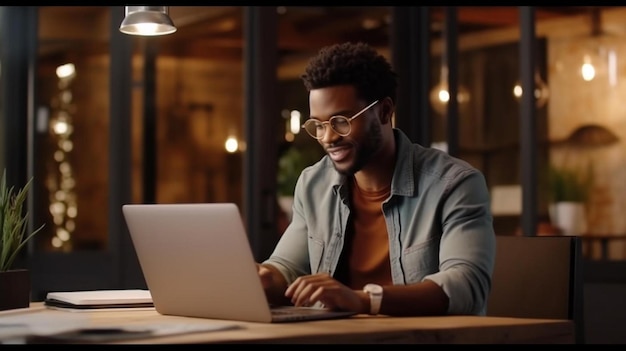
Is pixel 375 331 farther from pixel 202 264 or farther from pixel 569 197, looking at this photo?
pixel 569 197

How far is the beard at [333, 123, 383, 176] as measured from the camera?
2.50 meters

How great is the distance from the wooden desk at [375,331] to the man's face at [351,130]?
579 millimetres

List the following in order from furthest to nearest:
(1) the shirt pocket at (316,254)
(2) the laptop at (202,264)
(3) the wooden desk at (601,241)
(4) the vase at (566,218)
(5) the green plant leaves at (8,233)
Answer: (4) the vase at (566,218)
(3) the wooden desk at (601,241)
(1) the shirt pocket at (316,254)
(5) the green plant leaves at (8,233)
(2) the laptop at (202,264)

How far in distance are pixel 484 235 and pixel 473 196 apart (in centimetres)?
13

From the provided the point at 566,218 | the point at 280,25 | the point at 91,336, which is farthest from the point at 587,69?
the point at 91,336

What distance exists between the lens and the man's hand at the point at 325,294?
1987 mm

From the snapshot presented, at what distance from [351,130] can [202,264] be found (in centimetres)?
66

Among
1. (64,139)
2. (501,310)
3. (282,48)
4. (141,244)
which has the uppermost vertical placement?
(282,48)

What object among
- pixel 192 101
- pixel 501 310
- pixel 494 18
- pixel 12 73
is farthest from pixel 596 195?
pixel 12 73

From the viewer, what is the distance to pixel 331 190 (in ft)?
8.68

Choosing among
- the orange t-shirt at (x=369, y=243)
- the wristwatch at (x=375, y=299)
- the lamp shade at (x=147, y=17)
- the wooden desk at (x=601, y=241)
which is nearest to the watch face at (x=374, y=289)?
the wristwatch at (x=375, y=299)

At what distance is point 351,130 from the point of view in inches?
98.0

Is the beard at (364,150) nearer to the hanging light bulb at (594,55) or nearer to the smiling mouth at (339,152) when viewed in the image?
the smiling mouth at (339,152)

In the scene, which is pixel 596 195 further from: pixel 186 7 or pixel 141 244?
pixel 141 244
